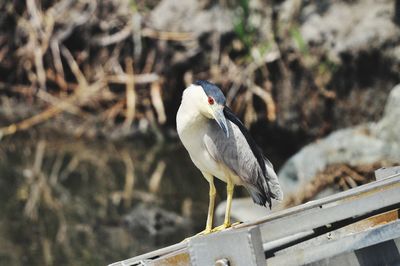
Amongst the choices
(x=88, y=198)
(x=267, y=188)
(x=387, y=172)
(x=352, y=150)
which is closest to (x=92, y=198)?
(x=88, y=198)

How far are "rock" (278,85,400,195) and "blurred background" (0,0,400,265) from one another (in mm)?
20

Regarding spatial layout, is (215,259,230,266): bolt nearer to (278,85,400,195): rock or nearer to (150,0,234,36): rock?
(278,85,400,195): rock

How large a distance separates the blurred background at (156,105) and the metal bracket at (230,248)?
13.1 ft

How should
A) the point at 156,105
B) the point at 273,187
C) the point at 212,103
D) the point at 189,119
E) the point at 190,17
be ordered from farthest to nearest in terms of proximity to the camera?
the point at 190,17, the point at 156,105, the point at 273,187, the point at 189,119, the point at 212,103

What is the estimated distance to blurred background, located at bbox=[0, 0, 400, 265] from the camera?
8.31 meters

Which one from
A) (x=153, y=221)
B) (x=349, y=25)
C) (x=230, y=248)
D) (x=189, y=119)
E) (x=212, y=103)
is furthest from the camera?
(x=349, y=25)

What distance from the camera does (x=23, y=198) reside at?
9.49m

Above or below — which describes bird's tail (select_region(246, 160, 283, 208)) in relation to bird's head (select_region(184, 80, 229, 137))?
below

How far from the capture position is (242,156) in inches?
205

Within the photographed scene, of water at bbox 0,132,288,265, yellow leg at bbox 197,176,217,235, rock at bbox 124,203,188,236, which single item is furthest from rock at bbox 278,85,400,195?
yellow leg at bbox 197,176,217,235

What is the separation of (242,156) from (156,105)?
20.2 ft

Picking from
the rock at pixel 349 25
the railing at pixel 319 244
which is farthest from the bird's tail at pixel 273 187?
the rock at pixel 349 25

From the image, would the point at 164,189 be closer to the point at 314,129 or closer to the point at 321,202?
the point at 314,129

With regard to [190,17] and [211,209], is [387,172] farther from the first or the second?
[190,17]
